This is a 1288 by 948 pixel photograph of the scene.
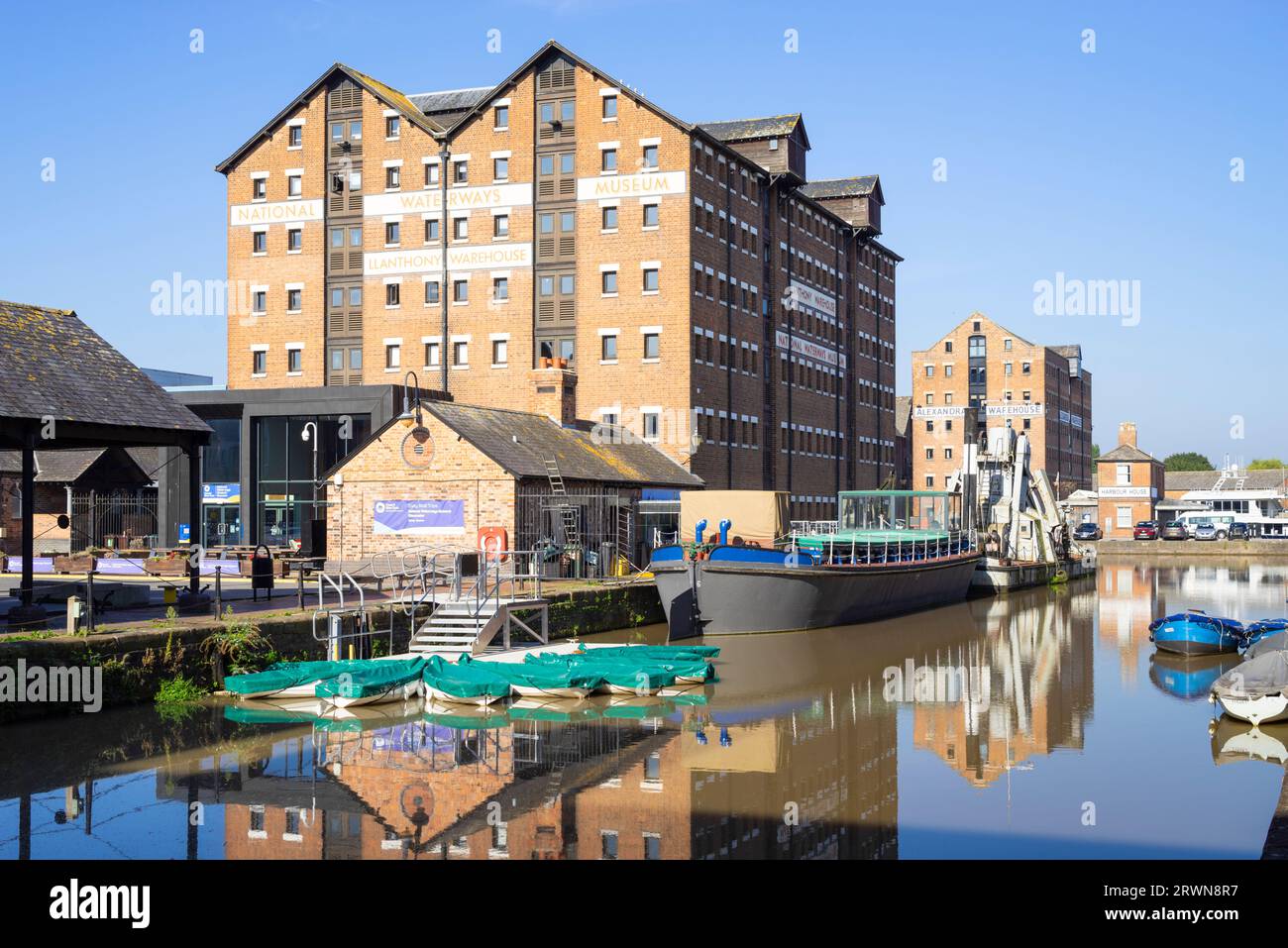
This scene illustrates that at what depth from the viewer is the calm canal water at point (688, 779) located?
45.5 ft

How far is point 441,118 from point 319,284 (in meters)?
9.95

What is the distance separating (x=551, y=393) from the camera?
4731cm

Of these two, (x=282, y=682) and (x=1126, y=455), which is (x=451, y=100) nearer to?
(x=282, y=682)

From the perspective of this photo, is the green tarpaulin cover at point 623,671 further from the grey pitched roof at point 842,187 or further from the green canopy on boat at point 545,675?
the grey pitched roof at point 842,187

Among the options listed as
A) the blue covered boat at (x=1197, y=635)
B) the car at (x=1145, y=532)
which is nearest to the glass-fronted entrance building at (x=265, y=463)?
the blue covered boat at (x=1197, y=635)

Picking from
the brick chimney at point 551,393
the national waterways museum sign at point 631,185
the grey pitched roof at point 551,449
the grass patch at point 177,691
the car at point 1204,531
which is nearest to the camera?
the grass patch at point 177,691

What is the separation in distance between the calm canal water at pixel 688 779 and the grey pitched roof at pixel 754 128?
133ft

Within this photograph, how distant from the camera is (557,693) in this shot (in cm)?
2330

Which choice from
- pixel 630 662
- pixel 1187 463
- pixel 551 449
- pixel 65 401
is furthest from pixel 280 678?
pixel 1187 463

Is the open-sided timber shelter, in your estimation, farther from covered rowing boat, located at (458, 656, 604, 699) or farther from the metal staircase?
covered rowing boat, located at (458, 656, 604, 699)

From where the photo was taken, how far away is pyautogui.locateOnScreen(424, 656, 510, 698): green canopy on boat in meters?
22.9

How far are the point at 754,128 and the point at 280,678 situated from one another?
154ft

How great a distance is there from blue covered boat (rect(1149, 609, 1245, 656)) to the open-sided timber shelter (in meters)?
22.2
